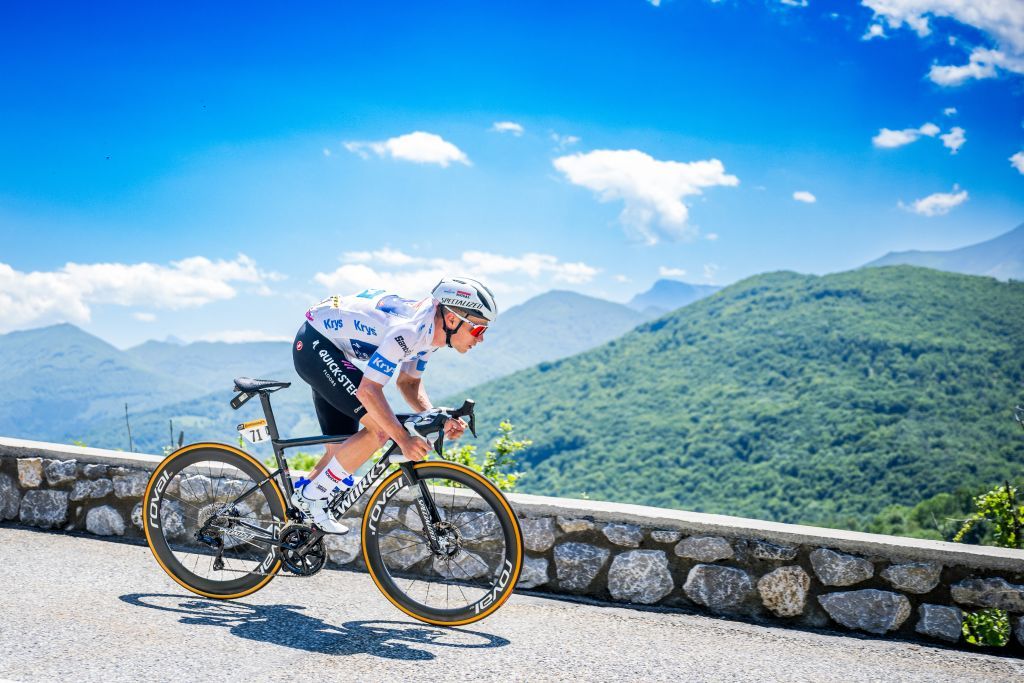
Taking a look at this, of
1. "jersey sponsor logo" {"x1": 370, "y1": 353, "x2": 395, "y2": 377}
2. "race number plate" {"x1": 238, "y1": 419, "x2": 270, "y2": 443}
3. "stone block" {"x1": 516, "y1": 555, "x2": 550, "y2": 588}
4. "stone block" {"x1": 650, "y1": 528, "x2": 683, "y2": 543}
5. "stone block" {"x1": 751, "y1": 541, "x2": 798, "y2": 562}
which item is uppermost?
"jersey sponsor logo" {"x1": 370, "y1": 353, "x2": 395, "y2": 377}

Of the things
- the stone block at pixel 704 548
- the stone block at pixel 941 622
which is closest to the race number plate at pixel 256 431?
the stone block at pixel 704 548

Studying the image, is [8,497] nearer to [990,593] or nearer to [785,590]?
[785,590]

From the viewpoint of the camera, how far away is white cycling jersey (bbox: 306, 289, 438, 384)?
→ 3592 mm

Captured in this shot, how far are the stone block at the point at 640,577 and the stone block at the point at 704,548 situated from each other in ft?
0.37

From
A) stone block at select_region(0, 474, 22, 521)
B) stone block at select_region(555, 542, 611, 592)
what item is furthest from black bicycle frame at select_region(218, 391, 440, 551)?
stone block at select_region(0, 474, 22, 521)

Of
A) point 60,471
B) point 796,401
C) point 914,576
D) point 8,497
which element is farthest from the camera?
point 796,401

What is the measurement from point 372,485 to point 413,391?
0.49 m

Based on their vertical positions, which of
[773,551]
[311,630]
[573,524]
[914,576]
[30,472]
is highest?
[30,472]

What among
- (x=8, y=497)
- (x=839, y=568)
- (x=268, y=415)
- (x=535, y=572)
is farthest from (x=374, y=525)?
(x=8, y=497)

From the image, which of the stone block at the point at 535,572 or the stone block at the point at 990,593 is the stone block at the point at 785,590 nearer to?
the stone block at the point at 990,593

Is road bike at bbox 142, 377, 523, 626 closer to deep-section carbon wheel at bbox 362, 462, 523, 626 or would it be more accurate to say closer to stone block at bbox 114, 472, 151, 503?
deep-section carbon wheel at bbox 362, 462, 523, 626

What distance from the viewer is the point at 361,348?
3.74 metres

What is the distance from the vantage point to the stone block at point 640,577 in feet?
14.0

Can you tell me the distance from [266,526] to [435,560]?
2.86ft
